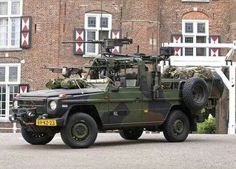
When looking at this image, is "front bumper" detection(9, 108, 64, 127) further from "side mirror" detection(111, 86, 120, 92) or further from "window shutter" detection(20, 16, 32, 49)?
"window shutter" detection(20, 16, 32, 49)

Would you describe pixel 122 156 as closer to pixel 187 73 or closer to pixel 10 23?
pixel 187 73

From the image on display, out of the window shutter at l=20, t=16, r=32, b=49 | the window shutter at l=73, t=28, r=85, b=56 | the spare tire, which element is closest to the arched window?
the window shutter at l=73, t=28, r=85, b=56

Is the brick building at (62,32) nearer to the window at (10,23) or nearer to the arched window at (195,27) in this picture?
the window at (10,23)

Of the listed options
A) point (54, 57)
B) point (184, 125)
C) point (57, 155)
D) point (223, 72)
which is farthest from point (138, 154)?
point (54, 57)

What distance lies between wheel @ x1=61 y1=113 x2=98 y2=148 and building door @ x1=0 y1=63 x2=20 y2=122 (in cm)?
1750

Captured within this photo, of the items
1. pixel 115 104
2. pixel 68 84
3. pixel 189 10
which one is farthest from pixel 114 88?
pixel 189 10

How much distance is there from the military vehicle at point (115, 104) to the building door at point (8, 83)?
595 inches

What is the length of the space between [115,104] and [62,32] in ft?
55.8

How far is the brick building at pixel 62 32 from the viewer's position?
28781 mm

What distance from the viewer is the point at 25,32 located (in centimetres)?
2880

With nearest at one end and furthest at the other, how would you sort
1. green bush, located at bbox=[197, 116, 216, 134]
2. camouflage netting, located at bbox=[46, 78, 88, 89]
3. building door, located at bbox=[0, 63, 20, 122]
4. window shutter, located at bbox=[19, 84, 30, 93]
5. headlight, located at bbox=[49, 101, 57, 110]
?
headlight, located at bbox=[49, 101, 57, 110] < camouflage netting, located at bbox=[46, 78, 88, 89] < green bush, located at bbox=[197, 116, 216, 134] < window shutter, located at bbox=[19, 84, 30, 93] < building door, located at bbox=[0, 63, 20, 122]

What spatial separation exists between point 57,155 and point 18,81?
1893cm

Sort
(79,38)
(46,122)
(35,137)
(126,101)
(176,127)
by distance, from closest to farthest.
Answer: (46,122), (126,101), (35,137), (176,127), (79,38)

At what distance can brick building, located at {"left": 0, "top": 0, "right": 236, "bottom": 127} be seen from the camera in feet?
94.4
